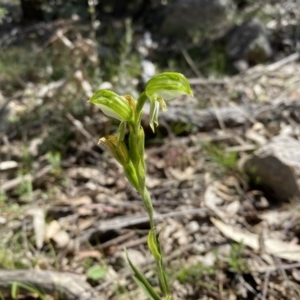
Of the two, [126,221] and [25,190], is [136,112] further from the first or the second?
[25,190]

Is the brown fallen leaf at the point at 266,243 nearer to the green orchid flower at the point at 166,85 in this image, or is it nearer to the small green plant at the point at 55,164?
the green orchid flower at the point at 166,85

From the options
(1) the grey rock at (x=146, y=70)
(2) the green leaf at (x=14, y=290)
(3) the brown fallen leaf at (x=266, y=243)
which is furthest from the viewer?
(1) the grey rock at (x=146, y=70)

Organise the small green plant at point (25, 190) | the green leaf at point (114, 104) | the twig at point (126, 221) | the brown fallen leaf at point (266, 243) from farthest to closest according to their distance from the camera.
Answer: the small green plant at point (25, 190) < the twig at point (126, 221) < the brown fallen leaf at point (266, 243) < the green leaf at point (114, 104)

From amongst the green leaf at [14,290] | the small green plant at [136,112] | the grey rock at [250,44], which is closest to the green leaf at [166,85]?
the small green plant at [136,112]

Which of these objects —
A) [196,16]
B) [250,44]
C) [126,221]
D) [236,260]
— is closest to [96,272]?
[126,221]

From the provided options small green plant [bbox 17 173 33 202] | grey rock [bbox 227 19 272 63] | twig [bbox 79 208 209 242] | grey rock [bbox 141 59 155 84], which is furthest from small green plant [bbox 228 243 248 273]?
grey rock [bbox 227 19 272 63]

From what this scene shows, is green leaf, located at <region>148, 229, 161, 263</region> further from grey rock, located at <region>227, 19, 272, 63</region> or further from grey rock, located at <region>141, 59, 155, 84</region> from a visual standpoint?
grey rock, located at <region>227, 19, 272, 63</region>
